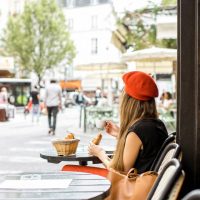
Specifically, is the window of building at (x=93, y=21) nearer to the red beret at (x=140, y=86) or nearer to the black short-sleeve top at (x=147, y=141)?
the red beret at (x=140, y=86)

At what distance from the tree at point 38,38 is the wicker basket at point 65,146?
160 ft

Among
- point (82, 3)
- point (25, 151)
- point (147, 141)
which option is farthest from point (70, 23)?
point (147, 141)

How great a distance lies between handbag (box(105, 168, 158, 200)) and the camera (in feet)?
11.4

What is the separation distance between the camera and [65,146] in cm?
483

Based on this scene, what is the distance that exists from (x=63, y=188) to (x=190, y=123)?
0.95 meters

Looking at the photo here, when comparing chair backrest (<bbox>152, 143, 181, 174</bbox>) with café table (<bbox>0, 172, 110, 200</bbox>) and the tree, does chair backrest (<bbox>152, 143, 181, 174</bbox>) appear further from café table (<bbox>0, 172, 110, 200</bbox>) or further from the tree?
the tree

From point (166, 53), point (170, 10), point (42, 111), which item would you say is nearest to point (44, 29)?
point (42, 111)

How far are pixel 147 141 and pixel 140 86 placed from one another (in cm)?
43

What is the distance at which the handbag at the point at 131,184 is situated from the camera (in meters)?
3.47

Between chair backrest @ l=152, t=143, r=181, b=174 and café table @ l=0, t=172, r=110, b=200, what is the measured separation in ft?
1.48

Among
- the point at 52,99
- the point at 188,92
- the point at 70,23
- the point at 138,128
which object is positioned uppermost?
the point at 70,23

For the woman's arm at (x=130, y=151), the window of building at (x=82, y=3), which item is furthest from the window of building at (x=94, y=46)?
the woman's arm at (x=130, y=151)

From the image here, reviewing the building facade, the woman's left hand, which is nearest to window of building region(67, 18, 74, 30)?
the building facade

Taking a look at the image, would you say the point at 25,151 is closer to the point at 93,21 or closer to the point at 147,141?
the point at 147,141
